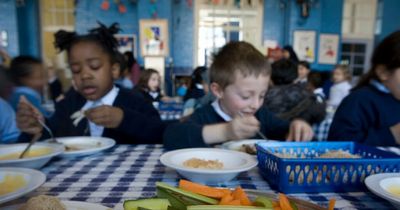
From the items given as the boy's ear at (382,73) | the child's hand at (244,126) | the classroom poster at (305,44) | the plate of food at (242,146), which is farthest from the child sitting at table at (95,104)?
the classroom poster at (305,44)

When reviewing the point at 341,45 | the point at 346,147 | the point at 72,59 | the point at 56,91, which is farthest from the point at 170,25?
the point at 346,147

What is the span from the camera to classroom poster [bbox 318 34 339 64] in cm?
769

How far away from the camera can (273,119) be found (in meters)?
1.58

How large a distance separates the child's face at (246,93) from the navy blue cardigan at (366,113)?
0.45 metres

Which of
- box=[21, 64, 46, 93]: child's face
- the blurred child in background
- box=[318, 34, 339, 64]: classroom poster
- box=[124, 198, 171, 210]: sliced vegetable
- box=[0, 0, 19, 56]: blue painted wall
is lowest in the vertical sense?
the blurred child in background

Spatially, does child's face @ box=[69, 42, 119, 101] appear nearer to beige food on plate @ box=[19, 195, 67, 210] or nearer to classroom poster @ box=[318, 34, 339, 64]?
beige food on plate @ box=[19, 195, 67, 210]

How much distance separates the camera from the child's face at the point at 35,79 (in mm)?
2500

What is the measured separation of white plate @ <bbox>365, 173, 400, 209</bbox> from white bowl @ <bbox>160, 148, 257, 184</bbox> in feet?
0.89

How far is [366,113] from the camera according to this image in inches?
61.7

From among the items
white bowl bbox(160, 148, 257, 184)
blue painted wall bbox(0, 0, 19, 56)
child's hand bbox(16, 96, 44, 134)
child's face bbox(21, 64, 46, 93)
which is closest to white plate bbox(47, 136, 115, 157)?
child's hand bbox(16, 96, 44, 134)

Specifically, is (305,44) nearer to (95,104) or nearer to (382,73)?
(382,73)

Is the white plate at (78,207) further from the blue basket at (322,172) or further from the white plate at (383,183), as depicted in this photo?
the white plate at (383,183)

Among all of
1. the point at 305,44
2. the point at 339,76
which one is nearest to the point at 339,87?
the point at 339,76

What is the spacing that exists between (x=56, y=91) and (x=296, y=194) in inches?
199
